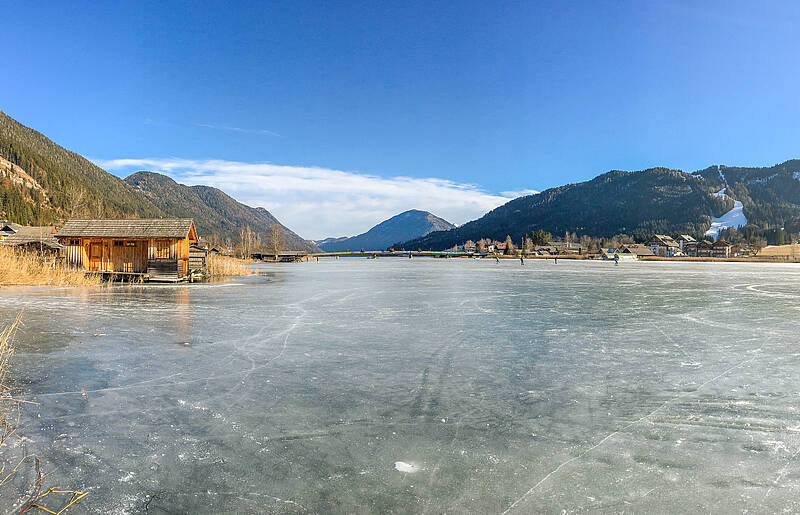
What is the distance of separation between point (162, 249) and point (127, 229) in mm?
2656

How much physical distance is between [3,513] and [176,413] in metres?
2.09

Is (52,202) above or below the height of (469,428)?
above

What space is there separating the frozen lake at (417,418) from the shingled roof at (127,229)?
19757 millimetres

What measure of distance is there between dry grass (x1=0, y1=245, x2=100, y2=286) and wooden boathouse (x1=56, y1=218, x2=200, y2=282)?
3.09 meters

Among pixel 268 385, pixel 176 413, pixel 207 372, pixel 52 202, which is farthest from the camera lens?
pixel 52 202

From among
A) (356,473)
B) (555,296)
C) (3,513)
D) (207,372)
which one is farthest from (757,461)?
(555,296)

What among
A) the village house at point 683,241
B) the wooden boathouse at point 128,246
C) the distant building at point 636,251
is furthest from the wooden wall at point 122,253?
the village house at point 683,241

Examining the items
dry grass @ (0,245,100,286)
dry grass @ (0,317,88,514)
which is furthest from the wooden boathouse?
dry grass @ (0,317,88,514)

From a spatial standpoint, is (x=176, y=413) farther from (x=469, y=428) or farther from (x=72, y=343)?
(x=72, y=343)

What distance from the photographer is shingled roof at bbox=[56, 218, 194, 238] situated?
29859 millimetres

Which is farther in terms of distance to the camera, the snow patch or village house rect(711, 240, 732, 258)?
village house rect(711, 240, 732, 258)

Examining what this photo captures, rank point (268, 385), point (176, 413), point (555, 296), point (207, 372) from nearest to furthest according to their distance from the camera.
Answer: point (176, 413) < point (268, 385) < point (207, 372) < point (555, 296)

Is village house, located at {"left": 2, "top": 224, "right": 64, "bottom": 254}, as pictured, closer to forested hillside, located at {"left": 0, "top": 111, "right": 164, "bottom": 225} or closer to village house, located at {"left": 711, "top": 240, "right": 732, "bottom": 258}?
forested hillside, located at {"left": 0, "top": 111, "right": 164, "bottom": 225}

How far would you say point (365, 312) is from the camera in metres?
14.9
